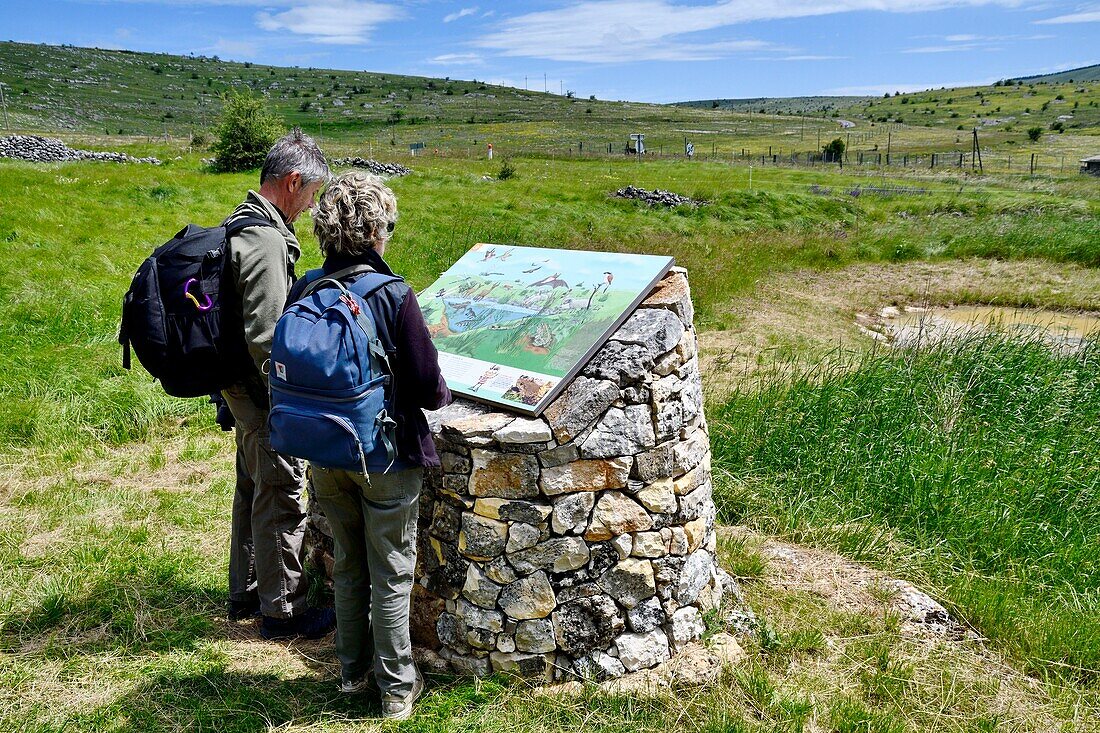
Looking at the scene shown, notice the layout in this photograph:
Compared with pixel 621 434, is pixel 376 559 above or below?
below

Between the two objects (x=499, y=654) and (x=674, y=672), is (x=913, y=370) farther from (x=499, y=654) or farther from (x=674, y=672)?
(x=499, y=654)

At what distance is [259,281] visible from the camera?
3.12 m

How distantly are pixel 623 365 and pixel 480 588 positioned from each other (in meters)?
1.26

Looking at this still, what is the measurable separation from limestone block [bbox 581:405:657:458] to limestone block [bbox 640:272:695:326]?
0.58 metres

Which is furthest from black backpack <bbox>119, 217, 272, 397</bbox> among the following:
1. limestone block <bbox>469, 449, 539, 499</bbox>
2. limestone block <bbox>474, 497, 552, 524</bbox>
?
limestone block <bbox>474, 497, 552, 524</bbox>

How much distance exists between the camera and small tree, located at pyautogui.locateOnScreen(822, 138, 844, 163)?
1666 inches

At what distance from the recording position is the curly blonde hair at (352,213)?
8.71ft

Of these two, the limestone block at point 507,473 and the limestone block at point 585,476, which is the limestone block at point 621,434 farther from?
Answer: the limestone block at point 507,473

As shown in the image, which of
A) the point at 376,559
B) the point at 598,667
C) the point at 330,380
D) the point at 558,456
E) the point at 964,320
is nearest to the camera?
the point at 330,380

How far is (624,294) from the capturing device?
355cm

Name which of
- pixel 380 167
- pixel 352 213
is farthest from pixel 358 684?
pixel 380 167

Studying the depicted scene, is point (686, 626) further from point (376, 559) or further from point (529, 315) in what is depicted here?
point (529, 315)

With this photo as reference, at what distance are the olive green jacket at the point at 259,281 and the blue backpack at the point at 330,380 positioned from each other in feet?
1.78

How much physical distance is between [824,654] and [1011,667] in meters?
0.96
